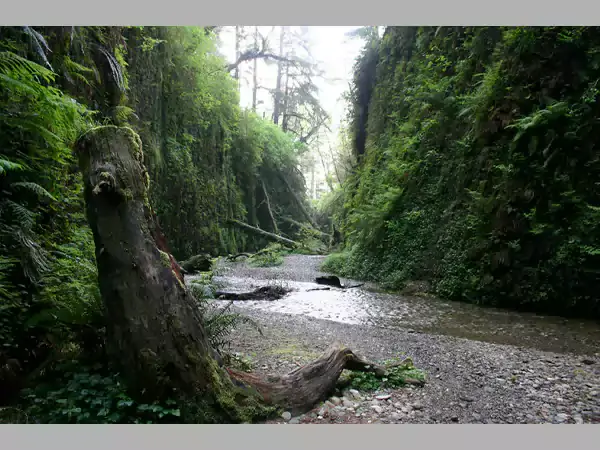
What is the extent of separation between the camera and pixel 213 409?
2549mm

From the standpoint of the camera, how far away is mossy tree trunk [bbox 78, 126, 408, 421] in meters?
2.52

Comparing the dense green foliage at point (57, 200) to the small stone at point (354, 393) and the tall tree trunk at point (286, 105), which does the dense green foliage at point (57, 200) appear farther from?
the tall tree trunk at point (286, 105)

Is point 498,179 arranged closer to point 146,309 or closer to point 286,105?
point 146,309

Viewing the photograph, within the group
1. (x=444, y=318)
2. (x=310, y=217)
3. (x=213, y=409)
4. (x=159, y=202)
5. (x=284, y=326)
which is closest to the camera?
(x=213, y=409)

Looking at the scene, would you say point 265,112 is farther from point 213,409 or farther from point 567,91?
point 213,409

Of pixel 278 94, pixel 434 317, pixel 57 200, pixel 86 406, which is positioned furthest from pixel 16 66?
pixel 278 94

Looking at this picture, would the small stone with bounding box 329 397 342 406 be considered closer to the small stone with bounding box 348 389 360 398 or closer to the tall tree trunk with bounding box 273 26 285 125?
the small stone with bounding box 348 389 360 398

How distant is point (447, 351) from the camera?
15.0 ft

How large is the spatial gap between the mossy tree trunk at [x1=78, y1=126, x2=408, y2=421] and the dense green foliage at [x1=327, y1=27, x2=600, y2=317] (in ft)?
18.6

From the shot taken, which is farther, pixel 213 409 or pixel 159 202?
pixel 159 202

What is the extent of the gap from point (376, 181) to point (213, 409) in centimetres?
1262

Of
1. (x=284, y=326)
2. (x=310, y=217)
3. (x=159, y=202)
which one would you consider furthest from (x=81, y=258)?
(x=310, y=217)

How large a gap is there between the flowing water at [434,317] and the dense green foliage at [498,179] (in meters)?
0.65

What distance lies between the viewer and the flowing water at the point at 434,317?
5.35 metres
